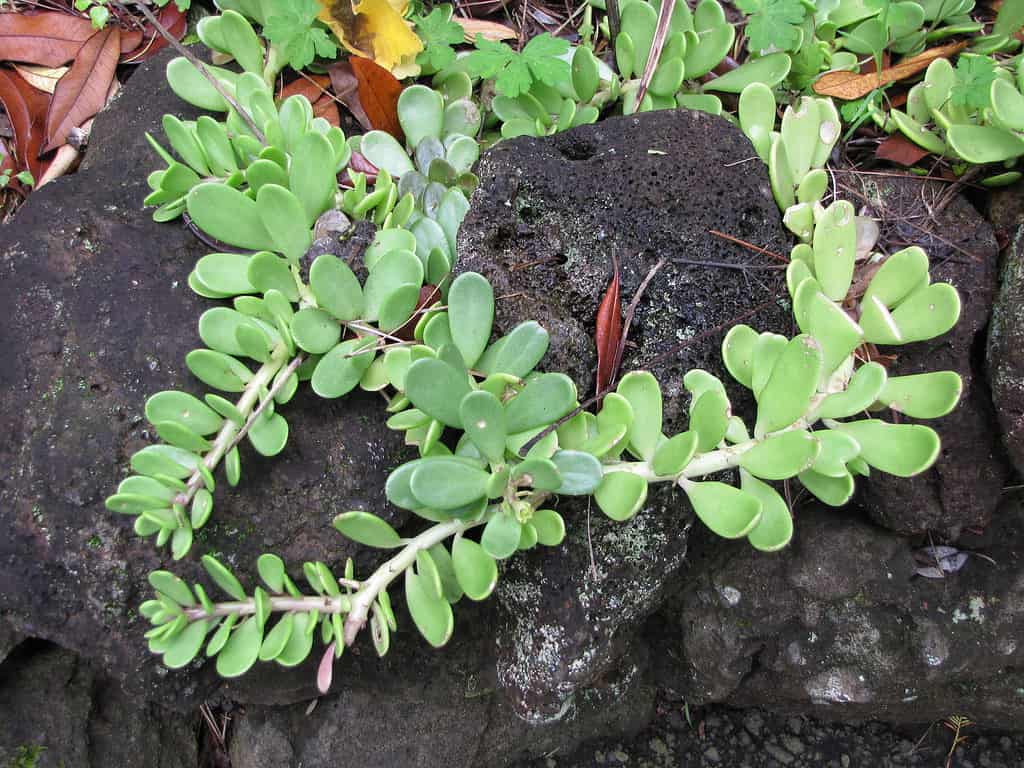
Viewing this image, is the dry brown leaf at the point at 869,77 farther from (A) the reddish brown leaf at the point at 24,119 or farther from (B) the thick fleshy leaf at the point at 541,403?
(A) the reddish brown leaf at the point at 24,119

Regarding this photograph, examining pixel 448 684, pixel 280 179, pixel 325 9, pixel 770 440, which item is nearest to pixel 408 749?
pixel 448 684

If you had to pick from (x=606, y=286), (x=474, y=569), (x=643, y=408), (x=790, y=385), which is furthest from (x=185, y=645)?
(x=790, y=385)

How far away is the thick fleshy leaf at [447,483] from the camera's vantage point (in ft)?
3.81

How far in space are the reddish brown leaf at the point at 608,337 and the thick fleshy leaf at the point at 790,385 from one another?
0.28m

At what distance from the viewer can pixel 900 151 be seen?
1.72 metres

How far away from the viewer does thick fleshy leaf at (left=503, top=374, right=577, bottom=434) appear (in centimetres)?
119

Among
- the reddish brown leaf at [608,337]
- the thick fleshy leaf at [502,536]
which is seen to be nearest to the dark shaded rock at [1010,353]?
the reddish brown leaf at [608,337]

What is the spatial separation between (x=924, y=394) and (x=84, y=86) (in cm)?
223

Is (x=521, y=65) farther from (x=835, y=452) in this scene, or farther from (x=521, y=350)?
(x=835, y=452)

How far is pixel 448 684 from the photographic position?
191cm

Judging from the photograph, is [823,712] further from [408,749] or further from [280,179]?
[280,179]

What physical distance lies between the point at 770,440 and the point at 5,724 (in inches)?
71.2

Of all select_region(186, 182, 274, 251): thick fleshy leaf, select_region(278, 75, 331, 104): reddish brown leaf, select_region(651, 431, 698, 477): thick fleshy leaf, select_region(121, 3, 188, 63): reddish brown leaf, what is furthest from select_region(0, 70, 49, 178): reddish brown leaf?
select_region(651, 431, 698, 477): thick fleshy leaf

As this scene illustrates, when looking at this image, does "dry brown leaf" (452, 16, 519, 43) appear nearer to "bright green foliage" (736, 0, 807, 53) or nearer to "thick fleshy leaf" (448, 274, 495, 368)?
"bright green foliage" (736, 0, 807, 53)
